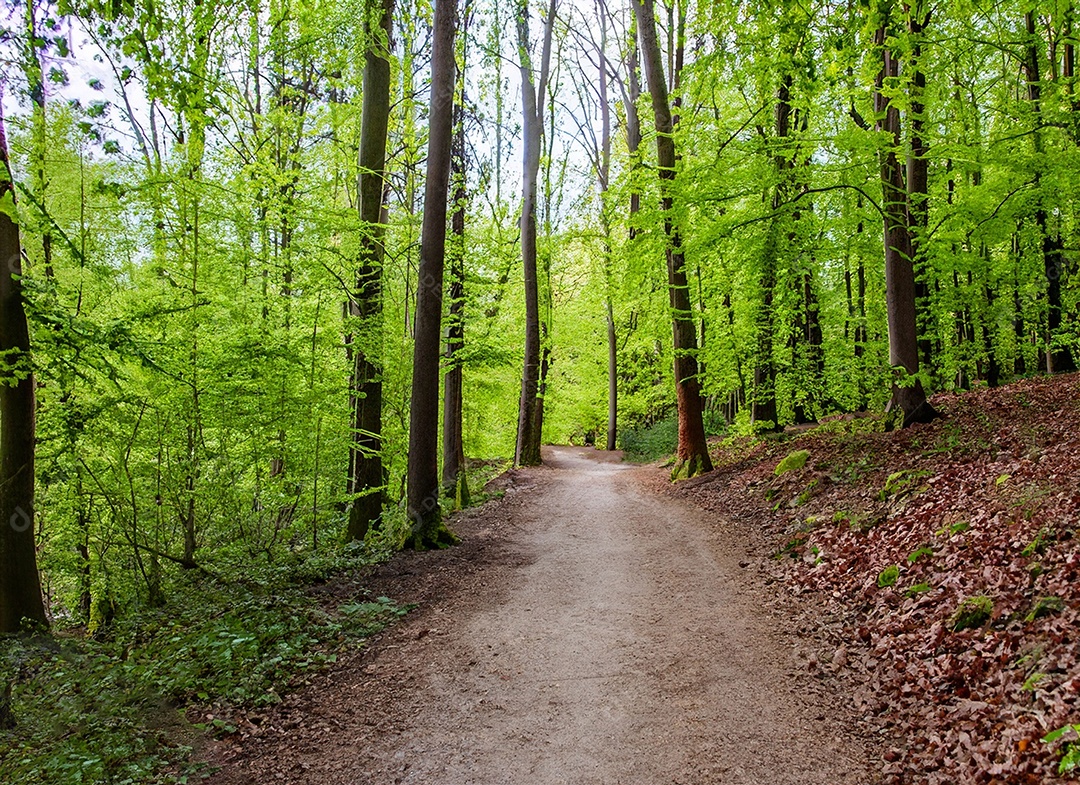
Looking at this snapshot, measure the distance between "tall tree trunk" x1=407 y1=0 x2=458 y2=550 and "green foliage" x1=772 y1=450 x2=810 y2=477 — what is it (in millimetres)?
5703

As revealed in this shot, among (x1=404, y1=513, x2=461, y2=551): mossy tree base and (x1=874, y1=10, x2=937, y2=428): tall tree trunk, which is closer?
(x1=404, y1=513, x2=461, y2=551): mossy tree base

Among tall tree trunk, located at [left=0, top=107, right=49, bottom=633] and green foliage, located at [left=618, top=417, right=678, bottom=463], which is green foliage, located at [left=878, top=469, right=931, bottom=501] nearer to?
tall tree trunk, located at [left=0, top=107, right=49, bottom=633]

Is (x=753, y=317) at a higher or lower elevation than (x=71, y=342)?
higher

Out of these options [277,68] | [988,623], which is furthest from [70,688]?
[277,68]

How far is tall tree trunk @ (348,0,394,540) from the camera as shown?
941cm

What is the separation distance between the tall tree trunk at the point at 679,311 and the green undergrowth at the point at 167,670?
8.08 metres

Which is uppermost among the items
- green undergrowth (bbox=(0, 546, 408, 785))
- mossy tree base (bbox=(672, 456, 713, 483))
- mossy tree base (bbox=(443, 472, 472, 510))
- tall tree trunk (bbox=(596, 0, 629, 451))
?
tall tree trunk (bbox=(596, 0, 629, 451))

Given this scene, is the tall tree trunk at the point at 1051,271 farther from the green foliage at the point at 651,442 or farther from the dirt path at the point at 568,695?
the dirt path at the point at 568,695

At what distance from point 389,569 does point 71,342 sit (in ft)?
14.1

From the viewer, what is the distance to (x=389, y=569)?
7602 millimetres

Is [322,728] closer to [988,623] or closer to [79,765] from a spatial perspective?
[79,765]

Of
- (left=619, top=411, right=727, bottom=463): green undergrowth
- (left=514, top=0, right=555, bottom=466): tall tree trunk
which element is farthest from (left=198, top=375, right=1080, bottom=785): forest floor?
(left=619, top=411, right=727, bottom=463): green undergrowth

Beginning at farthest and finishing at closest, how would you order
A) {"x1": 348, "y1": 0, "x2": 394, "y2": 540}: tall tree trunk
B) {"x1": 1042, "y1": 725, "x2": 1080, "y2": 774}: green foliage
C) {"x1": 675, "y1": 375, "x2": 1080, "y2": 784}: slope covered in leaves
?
{"x1": 348, "y1": 0, "x2": 394, "y2": 540}: tall tree trunk < {"x1": 675, "y1": 375, "x2": 1080, "y2": 784}: slope covered in leaves < {"x1": 1042, "y1": 725, "x2": 1080, "y2": 774}: green foliage

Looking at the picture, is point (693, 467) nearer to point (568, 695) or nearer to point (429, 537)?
point (429, 537)
